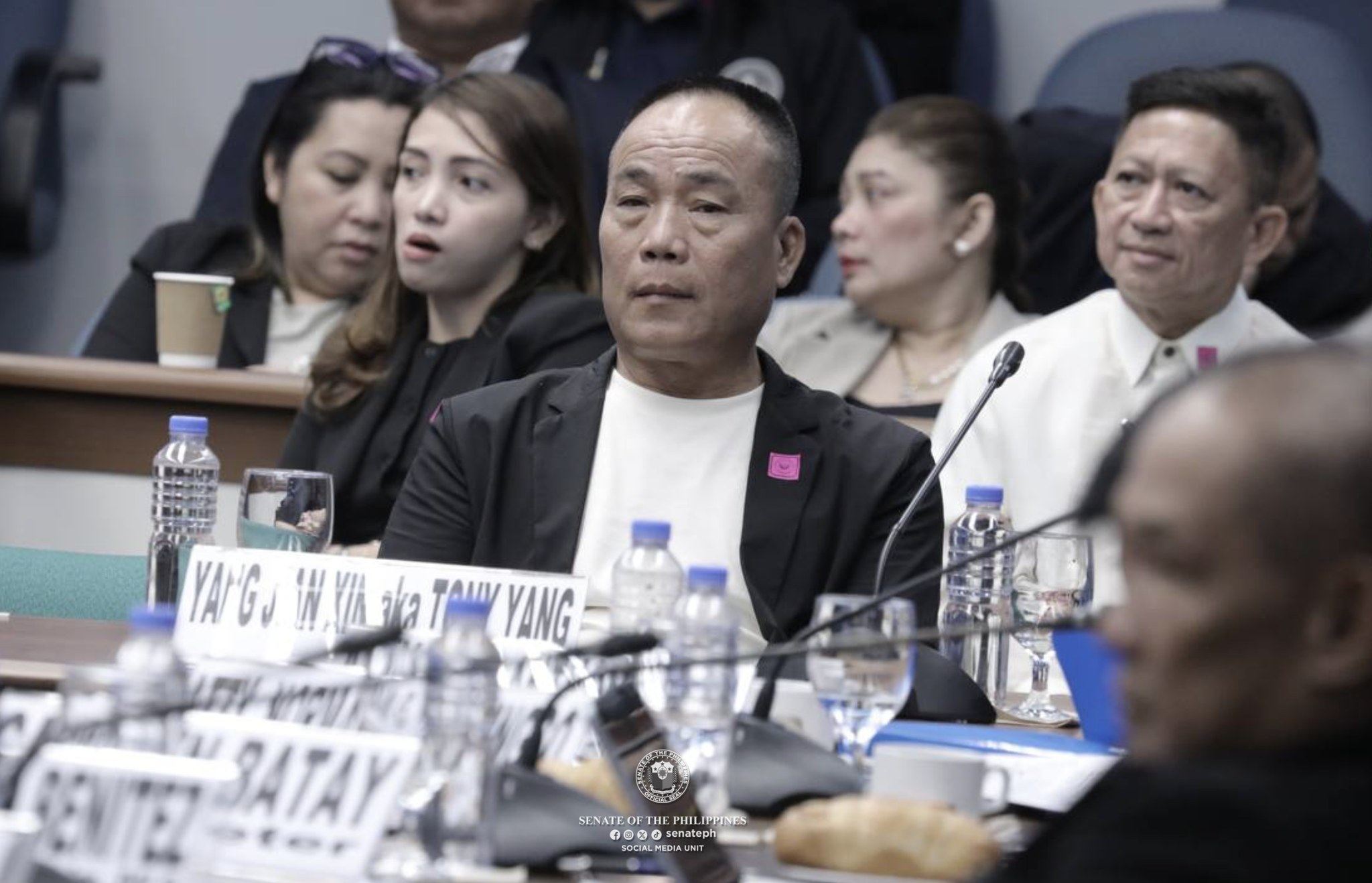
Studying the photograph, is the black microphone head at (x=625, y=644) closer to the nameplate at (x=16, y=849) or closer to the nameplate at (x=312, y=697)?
the nameplate at (x=312, y=697)

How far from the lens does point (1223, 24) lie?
4.31m

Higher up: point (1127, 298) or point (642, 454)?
point (1127, 298)

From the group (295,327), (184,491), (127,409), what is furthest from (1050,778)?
(295,327)

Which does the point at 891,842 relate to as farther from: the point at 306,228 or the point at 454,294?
the point at 306,228

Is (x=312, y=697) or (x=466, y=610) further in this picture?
(x=312, y=697)

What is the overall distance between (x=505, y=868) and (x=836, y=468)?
122 cm

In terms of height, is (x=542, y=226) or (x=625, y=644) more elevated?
(x=542, y=226)

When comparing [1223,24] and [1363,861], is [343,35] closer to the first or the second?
[1223,24]

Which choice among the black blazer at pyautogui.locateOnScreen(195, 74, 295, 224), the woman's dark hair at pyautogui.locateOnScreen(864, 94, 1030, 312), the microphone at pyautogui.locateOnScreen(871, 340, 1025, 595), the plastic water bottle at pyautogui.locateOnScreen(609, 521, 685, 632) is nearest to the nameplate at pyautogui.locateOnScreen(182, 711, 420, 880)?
the plastic water bottle at pyautogui.locateOnScreen(609, 521, 685, 632)

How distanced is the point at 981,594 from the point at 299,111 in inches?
79.2

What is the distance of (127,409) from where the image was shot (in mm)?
3365

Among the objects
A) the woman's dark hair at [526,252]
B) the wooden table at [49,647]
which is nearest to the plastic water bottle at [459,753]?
the wooden table at [49,647]

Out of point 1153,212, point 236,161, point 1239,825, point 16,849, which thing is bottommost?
point 16,849

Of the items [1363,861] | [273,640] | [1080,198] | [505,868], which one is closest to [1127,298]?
[1080,198]
